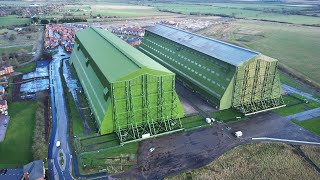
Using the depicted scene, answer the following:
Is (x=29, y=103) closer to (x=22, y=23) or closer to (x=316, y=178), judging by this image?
(x=316, y=178)

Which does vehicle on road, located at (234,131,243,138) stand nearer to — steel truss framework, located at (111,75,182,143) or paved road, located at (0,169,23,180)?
steel truss framework, located at (111,75,182,143)

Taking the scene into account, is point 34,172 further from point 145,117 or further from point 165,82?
point 165,82

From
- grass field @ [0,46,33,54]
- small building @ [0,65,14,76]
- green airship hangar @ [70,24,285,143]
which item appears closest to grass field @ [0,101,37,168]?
green airship hangar @ [70,24,285,143]

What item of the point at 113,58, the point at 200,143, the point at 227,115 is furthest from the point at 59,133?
the point at 227,115

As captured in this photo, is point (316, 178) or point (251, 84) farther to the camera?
point (251, 84)

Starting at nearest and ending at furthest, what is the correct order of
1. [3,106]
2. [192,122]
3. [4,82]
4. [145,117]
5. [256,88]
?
[145,117] → [192,122] → [3,106] → [256,88] → [4,82]

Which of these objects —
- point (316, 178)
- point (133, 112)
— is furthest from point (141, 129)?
point (316, 178)
